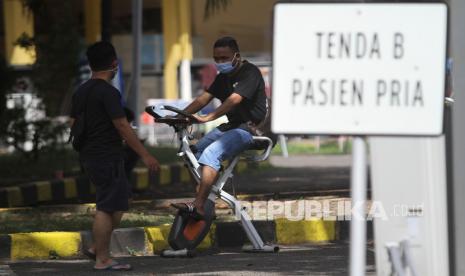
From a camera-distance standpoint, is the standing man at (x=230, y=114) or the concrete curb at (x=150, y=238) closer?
the standing man at (x=230, y=114)

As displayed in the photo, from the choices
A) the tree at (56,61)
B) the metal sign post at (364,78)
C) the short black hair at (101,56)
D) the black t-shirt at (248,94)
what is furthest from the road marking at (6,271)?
the tree at (56,61)

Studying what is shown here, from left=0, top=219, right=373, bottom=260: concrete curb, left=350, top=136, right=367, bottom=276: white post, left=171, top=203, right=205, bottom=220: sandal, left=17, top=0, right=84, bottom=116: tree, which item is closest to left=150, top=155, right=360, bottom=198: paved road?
left=0, top=219, right=373, bottom=260: concrete curb

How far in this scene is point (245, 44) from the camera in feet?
84.1

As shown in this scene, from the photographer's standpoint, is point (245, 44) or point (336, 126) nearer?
point (336, 126)

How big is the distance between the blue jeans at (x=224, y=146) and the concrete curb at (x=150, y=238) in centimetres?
101

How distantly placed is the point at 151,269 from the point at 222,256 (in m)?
0.83

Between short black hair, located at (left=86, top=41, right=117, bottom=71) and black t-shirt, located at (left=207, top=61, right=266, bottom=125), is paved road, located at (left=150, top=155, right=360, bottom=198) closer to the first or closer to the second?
black t-shirt, located at (left=207, top=61, right=266, bottom=125)

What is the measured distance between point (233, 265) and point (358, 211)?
10.7 feet

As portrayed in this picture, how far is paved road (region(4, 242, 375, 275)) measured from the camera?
23.1 feet

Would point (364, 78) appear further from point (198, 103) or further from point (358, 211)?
point (198, 103)

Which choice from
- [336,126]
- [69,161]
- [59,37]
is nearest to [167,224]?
[336,126]

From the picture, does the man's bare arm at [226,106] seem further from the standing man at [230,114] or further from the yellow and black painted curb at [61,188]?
the yellow and black painted curb at [61,188]

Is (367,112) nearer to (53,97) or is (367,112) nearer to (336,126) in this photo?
(336,126)

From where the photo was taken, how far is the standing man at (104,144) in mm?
7020
